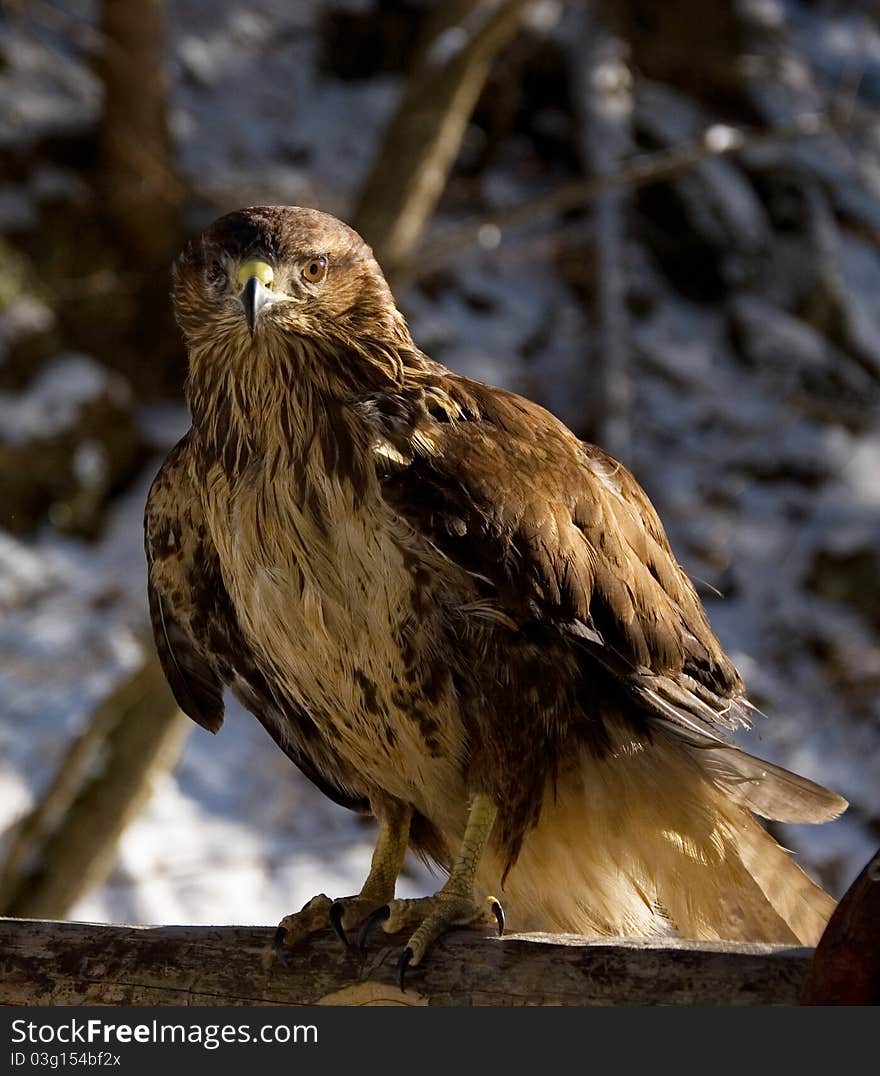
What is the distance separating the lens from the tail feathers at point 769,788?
2.98m

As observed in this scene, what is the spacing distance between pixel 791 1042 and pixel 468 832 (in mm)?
933

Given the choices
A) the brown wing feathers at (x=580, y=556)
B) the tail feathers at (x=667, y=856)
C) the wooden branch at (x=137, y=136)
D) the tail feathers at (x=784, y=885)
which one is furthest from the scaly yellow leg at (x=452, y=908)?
the wooden branch at (x=137, y=136)

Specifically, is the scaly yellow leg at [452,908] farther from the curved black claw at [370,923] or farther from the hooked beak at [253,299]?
the hooked beak at [253,299]

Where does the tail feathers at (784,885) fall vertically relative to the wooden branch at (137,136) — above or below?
below

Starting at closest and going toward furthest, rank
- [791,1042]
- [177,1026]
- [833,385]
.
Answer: [791,1042] → [177,1026] → [833,385]

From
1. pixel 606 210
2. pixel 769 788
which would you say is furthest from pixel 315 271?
pixel 606 210

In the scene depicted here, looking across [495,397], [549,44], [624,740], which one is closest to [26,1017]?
[624,740]

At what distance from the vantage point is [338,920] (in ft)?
9.84

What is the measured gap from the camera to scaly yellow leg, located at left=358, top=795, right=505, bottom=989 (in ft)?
9.23

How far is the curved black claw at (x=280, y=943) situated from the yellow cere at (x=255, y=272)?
1293 mm

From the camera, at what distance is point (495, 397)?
315cm

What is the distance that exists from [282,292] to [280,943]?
131cm

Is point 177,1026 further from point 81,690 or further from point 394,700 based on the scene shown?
point 81,690

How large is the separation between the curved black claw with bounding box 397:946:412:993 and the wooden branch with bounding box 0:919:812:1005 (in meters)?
0.01
